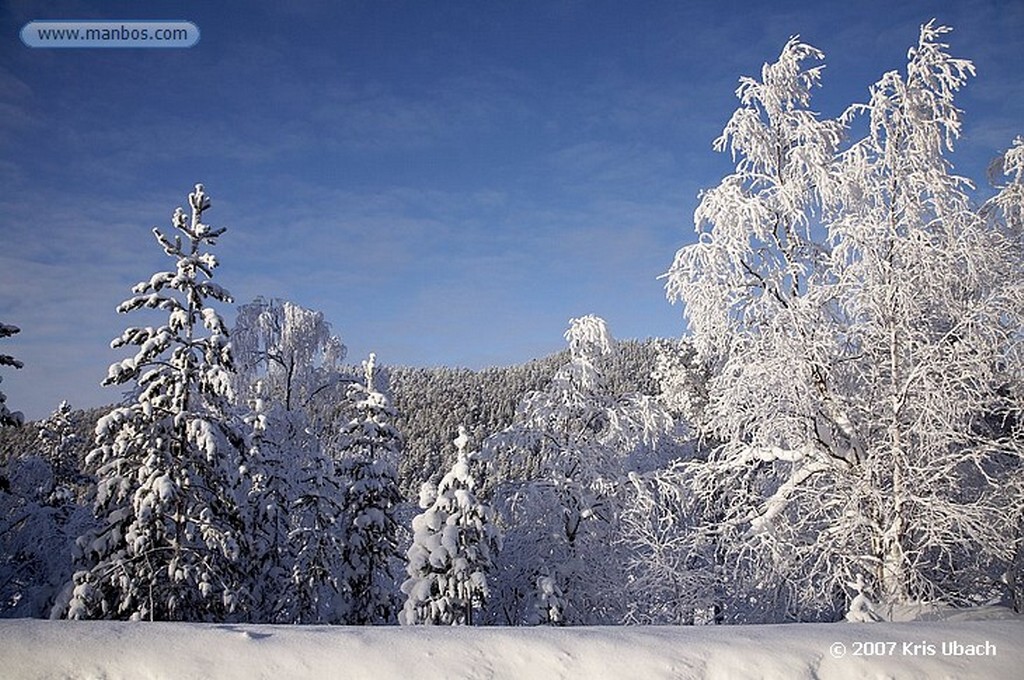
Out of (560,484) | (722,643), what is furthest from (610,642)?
(560,484)

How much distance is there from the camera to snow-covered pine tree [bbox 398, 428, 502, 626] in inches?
585

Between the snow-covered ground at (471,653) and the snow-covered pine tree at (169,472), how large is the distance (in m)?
8.61

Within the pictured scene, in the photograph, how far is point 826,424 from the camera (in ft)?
33.4

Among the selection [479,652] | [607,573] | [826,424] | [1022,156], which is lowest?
[607,573]

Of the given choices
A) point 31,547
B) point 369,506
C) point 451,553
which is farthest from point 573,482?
point 31,547

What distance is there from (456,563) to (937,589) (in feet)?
28.8

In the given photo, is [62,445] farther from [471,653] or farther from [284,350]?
[471,653]

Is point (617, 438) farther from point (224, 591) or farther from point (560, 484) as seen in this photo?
point (224, 591)

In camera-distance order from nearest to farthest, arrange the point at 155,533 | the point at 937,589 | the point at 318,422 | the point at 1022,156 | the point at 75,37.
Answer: the point at 75,37, the point at 937,589, the point at 1022,156, the point at 155,533, the point at 318,422

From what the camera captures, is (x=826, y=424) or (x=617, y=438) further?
(x=617, y=438)

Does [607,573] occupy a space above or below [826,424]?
below

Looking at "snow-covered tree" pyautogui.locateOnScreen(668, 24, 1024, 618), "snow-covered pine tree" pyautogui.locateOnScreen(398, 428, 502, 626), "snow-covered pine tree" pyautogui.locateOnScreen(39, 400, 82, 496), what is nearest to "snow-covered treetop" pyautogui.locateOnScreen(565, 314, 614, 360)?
"snow-covered pine tree" pyautogui.locateOnScreen(398, 428, 502, 626)

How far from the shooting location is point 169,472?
41.2ft

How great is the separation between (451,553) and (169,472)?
573 cm
